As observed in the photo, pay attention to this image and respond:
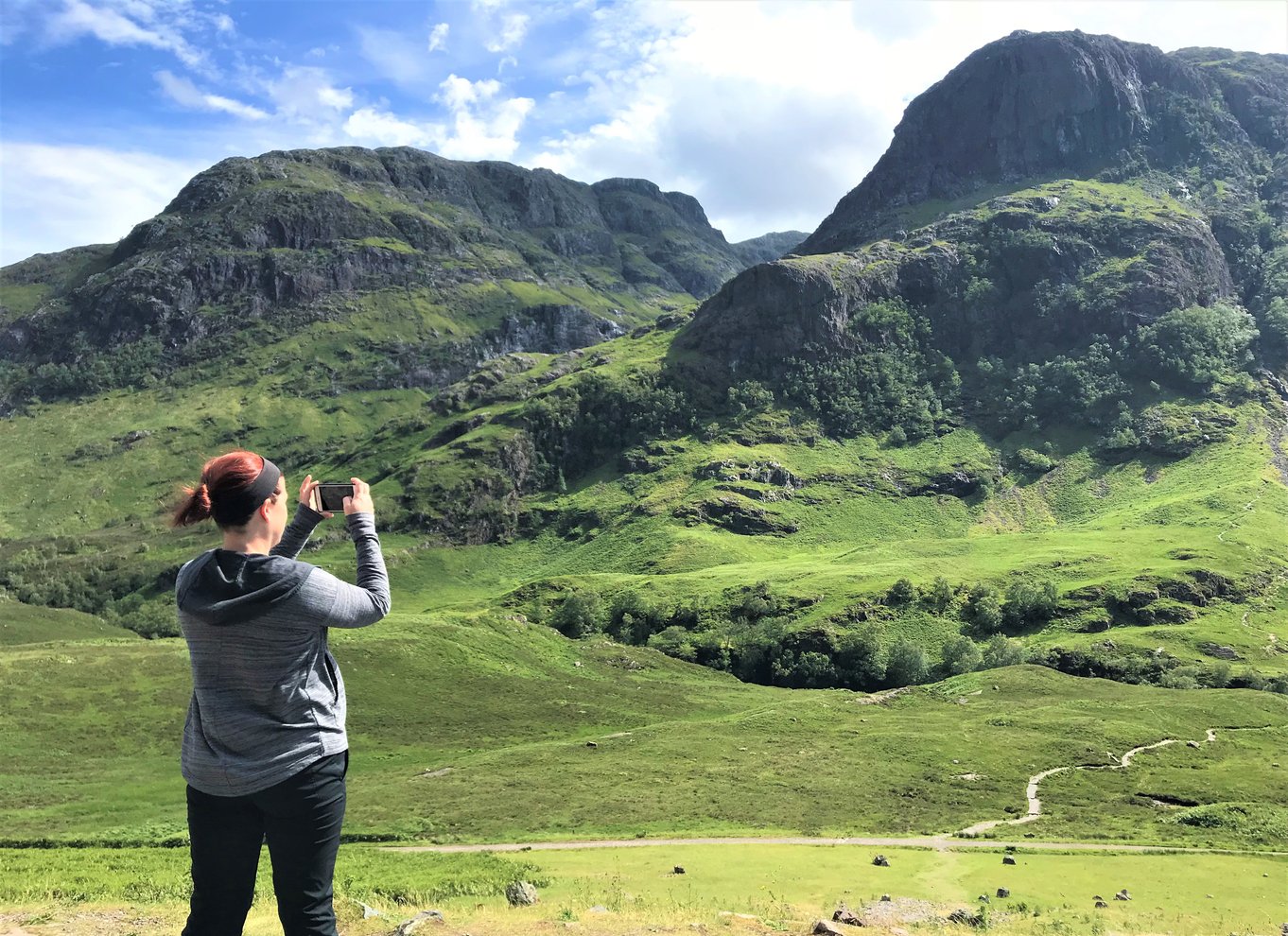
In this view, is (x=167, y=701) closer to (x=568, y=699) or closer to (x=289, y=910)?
(x=568, y=699)

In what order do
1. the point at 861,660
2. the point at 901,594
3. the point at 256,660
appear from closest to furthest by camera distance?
1. the point at 256,660
2. the point at 861,660
3. the point at 901,594

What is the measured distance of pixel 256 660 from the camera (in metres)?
7.80

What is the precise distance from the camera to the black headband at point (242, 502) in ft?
26.1

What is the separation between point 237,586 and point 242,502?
0.83 metres

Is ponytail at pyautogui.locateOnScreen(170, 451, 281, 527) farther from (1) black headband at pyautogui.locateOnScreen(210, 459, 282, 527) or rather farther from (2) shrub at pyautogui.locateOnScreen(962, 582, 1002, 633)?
(2) shrub at pyautogui.locateOnScreen(962, 582, 1002, 633)

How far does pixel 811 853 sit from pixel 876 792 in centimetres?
2552

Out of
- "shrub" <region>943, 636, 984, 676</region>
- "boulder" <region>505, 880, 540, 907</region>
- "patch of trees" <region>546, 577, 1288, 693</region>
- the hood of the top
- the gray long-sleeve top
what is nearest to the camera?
the hood of the top

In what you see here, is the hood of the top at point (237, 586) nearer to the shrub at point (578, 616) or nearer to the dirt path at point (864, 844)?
the dirt path at point (864, 844)

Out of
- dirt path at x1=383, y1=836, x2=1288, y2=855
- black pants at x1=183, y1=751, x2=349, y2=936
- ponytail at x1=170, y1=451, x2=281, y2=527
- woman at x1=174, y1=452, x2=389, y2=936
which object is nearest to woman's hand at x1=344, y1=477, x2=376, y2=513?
woman at x1=174, y1=452, x2=389, y2=936

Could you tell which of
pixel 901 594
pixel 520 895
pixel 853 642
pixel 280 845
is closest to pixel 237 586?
pixel 280 845

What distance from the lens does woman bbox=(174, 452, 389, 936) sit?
773 cm

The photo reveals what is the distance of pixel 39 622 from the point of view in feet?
495

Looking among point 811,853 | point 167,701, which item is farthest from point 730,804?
point 167,701

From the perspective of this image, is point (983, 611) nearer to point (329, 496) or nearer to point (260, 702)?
point (329, 496)
